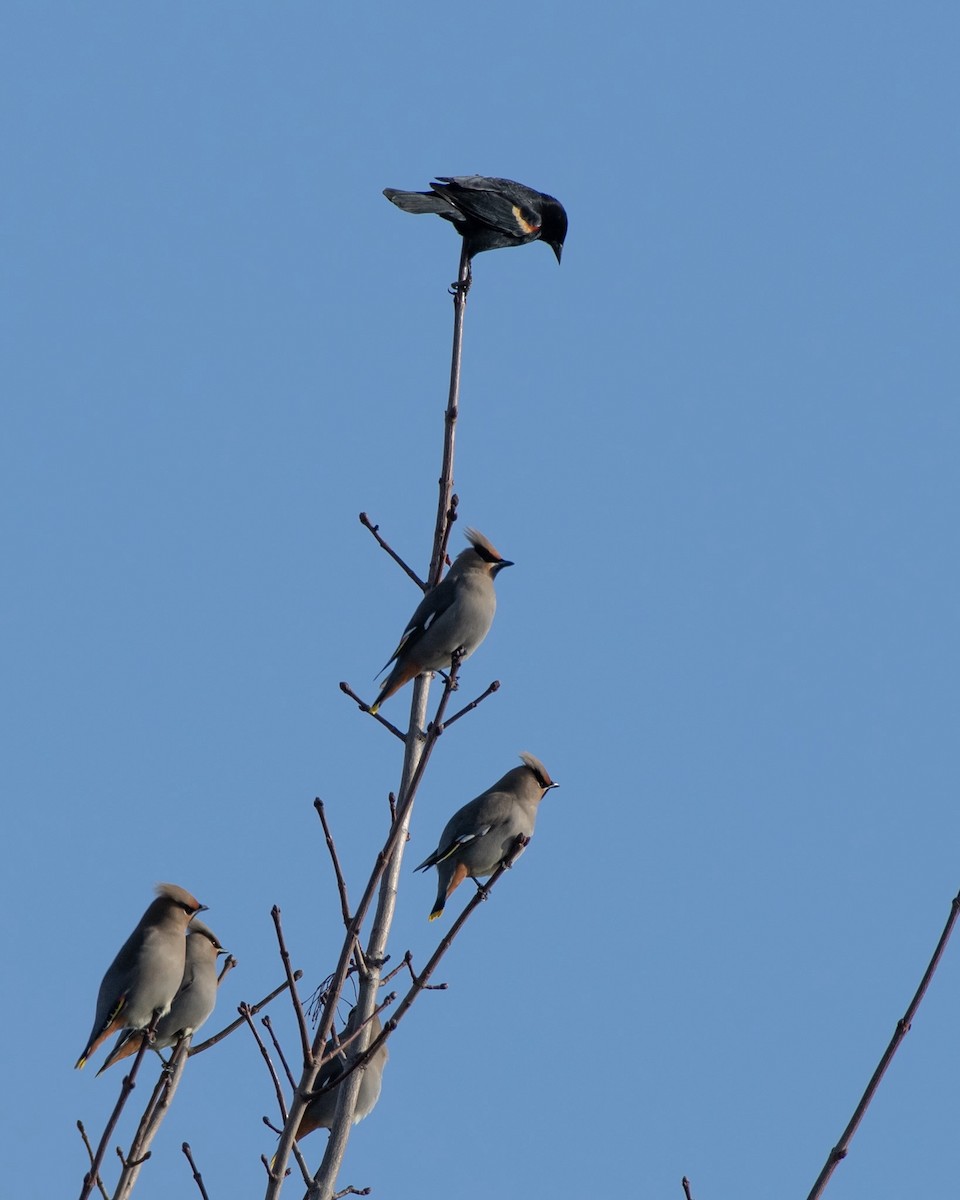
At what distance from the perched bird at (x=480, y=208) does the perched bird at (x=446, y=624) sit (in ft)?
9.84

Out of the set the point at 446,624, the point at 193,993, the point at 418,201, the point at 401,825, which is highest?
the point at 418,201

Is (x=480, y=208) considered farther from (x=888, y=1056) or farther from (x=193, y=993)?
(x=888, y=1056)

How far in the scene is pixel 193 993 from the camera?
652 cm

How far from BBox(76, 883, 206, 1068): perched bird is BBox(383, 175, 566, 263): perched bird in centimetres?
399

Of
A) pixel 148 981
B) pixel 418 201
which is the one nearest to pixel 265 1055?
pixel 148 981

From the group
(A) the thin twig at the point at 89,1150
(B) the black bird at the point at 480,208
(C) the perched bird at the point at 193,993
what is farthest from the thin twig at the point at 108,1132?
(B) the black bird at the point at 480,208

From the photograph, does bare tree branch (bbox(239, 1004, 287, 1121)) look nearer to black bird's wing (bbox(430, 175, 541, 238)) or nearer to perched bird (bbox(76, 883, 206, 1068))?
perched bird (bbox(76, 883, 206, 1068))

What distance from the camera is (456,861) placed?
20.6 ft

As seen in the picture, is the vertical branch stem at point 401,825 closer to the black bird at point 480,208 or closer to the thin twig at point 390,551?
the thin twig at point 390,551

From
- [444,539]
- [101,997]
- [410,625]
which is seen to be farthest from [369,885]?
[101,997]

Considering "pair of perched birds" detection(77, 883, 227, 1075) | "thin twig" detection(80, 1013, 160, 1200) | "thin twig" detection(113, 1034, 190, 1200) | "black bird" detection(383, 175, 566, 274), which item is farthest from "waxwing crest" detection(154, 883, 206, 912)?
"black bird" detection(383, 175, 566, 274)

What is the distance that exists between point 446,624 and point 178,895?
1.42m

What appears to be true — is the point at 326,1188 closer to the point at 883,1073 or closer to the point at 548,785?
the point at 883,1073

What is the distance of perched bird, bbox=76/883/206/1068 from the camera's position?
6020 millimetres
